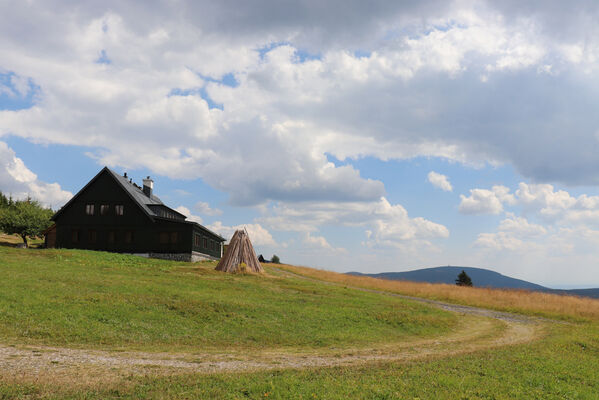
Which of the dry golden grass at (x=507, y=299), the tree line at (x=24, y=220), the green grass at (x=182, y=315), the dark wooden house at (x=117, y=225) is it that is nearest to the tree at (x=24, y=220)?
the tree line at (x=24, y=220)

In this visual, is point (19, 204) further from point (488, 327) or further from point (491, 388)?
point (491, 388)

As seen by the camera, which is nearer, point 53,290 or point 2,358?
point 2,358

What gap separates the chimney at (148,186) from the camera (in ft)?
202

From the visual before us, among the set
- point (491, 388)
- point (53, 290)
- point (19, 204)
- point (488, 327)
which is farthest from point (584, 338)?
point (19, 204)

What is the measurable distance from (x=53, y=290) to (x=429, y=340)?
64.0ft

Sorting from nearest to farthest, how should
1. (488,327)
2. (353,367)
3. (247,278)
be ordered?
1. (353,367)
2. (488,327)
3. (247,278)

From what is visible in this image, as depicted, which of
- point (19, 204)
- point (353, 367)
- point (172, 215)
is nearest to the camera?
point (353, 367)

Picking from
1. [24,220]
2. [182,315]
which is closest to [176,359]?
[182,315]

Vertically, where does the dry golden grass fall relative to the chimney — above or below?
below

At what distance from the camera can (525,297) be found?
39.4m

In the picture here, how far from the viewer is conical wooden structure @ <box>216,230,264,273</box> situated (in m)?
41.1

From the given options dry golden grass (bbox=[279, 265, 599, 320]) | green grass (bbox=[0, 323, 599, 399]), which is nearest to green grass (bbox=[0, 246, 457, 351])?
green grass (bbox=[0, 323, 599, 399])

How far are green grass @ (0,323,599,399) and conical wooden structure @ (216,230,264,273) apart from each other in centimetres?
2881

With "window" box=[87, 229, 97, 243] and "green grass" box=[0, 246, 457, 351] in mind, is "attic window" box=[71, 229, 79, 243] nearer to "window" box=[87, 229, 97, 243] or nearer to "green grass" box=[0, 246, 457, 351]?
"window" box=[87, 229, 97, 243]
